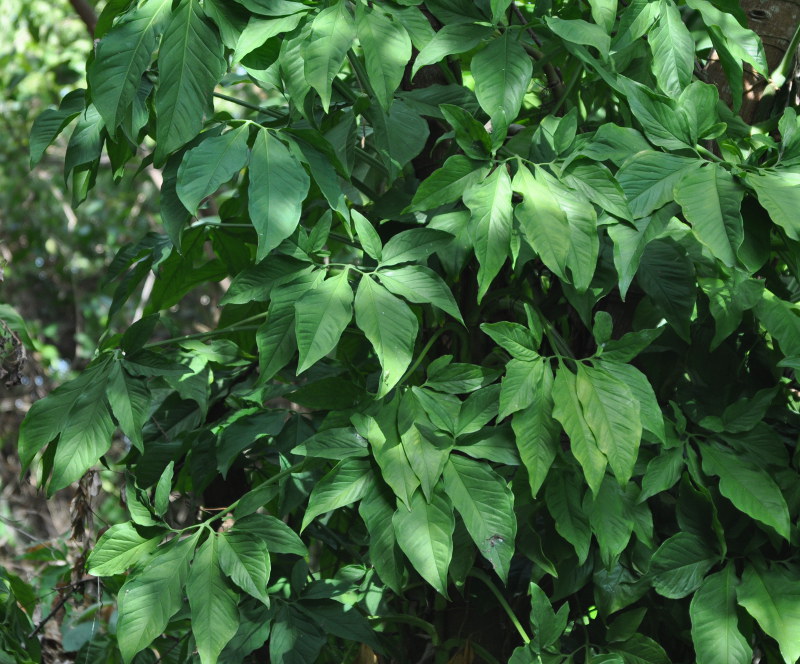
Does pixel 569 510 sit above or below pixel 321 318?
below

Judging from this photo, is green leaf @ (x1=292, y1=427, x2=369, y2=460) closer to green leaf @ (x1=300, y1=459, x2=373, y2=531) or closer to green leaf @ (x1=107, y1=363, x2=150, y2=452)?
green leaf @ (x1=300, y1=459, x2=373, y2=531)

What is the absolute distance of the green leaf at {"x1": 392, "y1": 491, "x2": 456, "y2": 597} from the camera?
2.84ft

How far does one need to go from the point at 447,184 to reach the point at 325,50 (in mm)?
174

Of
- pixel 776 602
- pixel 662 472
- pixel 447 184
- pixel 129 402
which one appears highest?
pixel 447 184

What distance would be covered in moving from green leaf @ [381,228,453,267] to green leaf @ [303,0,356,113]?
0.51 ft

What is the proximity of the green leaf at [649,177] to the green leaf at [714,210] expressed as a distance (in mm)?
26

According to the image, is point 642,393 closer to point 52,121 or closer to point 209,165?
point 209,165

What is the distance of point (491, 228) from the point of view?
2.85ft

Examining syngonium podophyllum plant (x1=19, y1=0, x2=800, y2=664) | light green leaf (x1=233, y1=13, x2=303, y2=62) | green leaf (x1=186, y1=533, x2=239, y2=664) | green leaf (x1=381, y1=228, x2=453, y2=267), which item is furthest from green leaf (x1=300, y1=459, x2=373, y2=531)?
light green leaf (x1=233, y1=13, x2=303, y2=62)

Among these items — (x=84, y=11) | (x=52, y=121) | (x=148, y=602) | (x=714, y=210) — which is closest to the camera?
(x=714, y=210)

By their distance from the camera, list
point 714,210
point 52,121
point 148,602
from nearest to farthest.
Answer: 1. point 714,210
2. point 148,602
3. point 52,121

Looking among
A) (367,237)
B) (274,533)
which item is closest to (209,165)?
(367,237)

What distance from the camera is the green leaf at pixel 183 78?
88 centimetres

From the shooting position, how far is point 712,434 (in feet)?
3.42
